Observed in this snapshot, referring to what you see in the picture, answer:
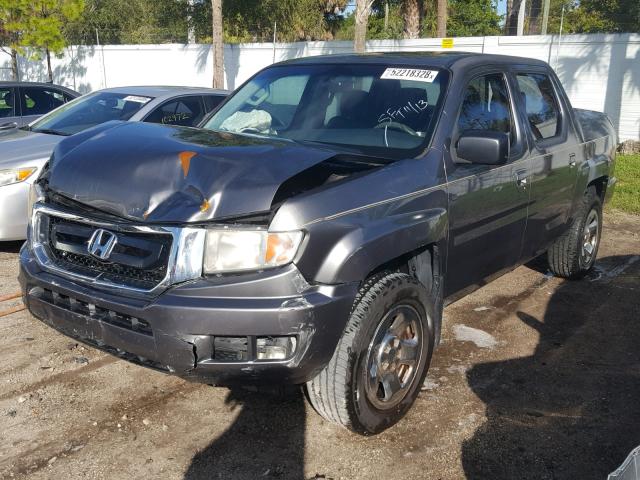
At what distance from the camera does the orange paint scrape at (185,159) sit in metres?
3.01

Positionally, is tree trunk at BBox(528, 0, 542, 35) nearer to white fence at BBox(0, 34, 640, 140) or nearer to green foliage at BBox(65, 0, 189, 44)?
white fence at BBox(0, 34, 640, 140)

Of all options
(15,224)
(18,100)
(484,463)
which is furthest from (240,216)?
(18,100)

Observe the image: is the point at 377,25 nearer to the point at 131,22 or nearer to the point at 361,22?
the point at 131,22

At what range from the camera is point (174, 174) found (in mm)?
3004

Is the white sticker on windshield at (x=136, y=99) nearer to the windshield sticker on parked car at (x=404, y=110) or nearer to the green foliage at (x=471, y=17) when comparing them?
the windshield sticker on parked car at (x=404, y=110)

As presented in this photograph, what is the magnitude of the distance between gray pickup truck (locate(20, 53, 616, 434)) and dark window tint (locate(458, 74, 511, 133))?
0.05 feet

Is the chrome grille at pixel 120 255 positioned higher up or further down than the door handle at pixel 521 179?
further down

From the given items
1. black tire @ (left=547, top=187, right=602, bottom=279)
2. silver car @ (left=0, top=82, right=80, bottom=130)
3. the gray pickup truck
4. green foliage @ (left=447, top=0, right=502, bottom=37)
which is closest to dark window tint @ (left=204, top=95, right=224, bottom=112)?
silver car @ (left=0, top=82, right=80, bottom=130)

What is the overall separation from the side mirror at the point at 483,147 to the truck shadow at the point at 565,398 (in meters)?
1.36

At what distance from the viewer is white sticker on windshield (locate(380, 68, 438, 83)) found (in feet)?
13.3

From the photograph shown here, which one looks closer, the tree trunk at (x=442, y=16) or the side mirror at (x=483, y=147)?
the side mirror at (x=483, y=147)

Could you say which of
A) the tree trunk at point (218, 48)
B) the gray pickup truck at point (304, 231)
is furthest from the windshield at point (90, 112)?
the tree trunk at point (218, 48)

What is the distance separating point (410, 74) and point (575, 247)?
102 inches

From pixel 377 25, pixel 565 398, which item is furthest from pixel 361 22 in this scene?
pixel 377 25
